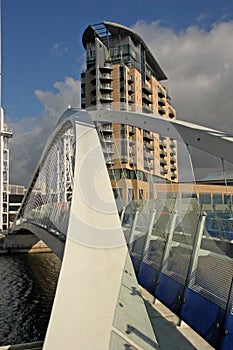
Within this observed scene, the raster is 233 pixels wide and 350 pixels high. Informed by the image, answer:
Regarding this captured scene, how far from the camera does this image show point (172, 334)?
18.9ft

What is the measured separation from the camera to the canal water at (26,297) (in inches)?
493

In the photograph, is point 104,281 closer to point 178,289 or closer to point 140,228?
point 178,289

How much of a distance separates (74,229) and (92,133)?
141 inches

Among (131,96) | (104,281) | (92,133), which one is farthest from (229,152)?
(131,96)

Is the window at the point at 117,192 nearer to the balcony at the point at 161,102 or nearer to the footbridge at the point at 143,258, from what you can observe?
the footbridge at the point at 143,258

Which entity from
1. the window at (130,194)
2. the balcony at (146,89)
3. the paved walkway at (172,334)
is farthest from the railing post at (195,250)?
the balcony at (146,89)

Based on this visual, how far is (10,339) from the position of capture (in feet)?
38.6

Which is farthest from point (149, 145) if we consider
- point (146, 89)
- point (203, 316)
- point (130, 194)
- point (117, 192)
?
point (203, 316)

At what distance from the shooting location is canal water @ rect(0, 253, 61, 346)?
1253 centimetres

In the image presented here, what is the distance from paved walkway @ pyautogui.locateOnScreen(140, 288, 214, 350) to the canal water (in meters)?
6.77

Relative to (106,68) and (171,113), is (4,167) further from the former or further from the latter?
(171,113)

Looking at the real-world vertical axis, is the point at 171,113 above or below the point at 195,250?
above

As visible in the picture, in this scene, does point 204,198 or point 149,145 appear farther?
point 149,145

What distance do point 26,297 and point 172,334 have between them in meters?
13.1
